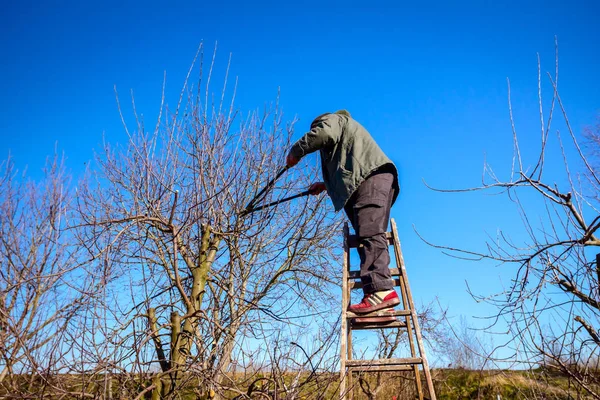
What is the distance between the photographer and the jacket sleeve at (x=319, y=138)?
308 centimetres

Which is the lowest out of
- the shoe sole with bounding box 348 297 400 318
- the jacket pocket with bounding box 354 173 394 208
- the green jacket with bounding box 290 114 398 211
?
the shoe sole with bounding box 348 297 400 318

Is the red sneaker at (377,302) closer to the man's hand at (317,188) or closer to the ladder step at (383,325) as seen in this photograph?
the ladder step at (383,325)

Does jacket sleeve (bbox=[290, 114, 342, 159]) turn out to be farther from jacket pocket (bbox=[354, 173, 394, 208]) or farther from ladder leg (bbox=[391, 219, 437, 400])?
ladder leg (bbox=[391, 219, 437, 400])

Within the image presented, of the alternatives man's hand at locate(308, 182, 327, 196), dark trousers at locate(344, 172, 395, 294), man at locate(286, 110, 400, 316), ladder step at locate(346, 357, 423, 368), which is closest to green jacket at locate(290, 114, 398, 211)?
man at locate(286, 110, 400, 316)

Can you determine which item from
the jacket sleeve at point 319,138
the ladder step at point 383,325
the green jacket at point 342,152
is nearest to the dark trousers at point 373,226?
the green jacket at point 342,152

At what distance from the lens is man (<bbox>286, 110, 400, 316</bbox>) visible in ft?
9.15

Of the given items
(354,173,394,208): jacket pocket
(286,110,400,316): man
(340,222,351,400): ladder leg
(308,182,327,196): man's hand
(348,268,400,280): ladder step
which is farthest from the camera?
(308,182,327,196): man's hand

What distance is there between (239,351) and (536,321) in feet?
6.20

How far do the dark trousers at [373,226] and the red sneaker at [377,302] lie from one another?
0.04 m

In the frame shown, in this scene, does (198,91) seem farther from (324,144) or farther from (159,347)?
(159,347)

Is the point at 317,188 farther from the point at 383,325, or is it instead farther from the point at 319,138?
the point at 383,325

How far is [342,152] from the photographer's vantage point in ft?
10.4

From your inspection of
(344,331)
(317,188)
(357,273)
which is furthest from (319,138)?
(344,331)

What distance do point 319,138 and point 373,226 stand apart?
2.59ft
